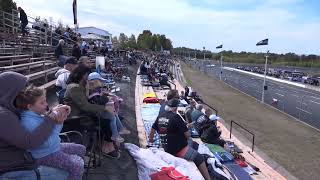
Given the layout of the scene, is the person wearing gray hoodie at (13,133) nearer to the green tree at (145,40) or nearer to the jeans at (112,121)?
the jeans at (112,121)

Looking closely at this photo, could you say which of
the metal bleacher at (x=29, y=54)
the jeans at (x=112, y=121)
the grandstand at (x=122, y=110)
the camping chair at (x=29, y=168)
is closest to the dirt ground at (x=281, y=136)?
the grandstand at (x=122, y=110)

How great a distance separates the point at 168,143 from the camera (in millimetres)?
7641

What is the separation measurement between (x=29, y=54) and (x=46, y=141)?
594 inches

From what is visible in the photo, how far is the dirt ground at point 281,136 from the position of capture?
1729cm

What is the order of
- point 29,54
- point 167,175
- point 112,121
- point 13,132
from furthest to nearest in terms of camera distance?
point 29,54
point 112,121
point 167,175
point 13,132

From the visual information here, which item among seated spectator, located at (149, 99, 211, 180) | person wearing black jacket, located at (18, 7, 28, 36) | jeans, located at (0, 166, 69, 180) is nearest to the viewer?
jeans, located at (0, 166, 69, 180)

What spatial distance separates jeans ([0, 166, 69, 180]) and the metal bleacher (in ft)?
24.7

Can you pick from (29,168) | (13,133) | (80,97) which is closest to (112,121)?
(80,97)

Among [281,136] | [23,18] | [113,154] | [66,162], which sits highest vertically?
[23,18]

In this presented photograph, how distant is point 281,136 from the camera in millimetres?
23984

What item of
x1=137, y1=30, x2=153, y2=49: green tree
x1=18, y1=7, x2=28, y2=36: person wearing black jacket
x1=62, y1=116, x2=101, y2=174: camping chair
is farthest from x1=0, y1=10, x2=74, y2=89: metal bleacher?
x1=137, y1=30, x2=153, y2=49: green tree

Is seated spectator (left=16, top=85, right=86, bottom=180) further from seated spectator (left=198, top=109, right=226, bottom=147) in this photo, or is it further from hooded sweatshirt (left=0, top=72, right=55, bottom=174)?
seated spectator (left=198, top=109, right=226, bottom=147)

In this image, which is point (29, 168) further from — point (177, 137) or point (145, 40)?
point (145, 40)

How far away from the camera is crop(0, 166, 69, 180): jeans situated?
4004 mm
